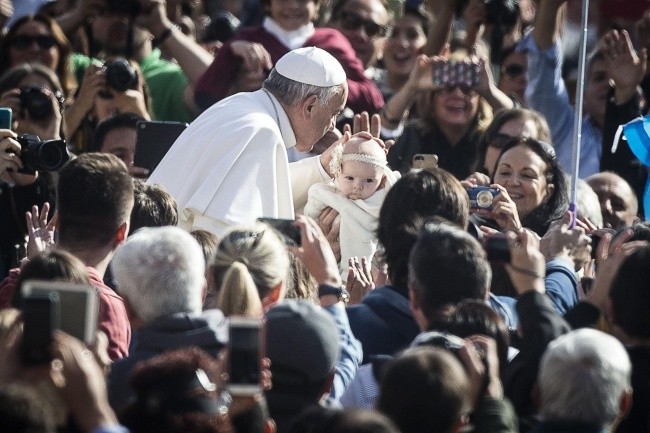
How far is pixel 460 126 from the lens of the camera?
8.46 metres

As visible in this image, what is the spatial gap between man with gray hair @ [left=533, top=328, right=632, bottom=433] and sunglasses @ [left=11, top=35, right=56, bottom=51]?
534 cm

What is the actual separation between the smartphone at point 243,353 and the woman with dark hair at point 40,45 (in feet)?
18.1

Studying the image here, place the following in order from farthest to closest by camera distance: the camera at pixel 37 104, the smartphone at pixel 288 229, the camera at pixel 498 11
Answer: the camera at pixel 498 11 → the camera at pixel 37 104 → the smartphone at pixel 288 229

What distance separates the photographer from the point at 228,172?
6.52 metres

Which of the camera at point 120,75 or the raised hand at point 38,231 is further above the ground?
the raised hand at point 38,231

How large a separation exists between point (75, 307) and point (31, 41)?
5517 mm

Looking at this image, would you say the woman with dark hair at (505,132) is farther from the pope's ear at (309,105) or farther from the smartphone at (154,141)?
the smartphone at (154,141)

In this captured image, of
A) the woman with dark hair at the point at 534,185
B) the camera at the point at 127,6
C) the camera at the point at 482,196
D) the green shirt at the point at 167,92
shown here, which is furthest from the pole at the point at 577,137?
the camera at the point at 127,6

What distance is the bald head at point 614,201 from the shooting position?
7.77m

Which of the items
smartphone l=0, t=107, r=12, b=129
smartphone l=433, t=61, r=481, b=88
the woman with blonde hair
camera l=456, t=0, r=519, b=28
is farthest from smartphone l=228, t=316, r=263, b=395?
camera l=456, t=0, r=519, b=28

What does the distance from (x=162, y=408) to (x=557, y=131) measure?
5.83 m

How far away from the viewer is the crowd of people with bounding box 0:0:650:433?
372 cm

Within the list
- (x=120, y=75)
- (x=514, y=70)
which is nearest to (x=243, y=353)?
(x=120, y=75)

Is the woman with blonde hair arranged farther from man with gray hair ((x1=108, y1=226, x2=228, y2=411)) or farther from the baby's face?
the baby's face
